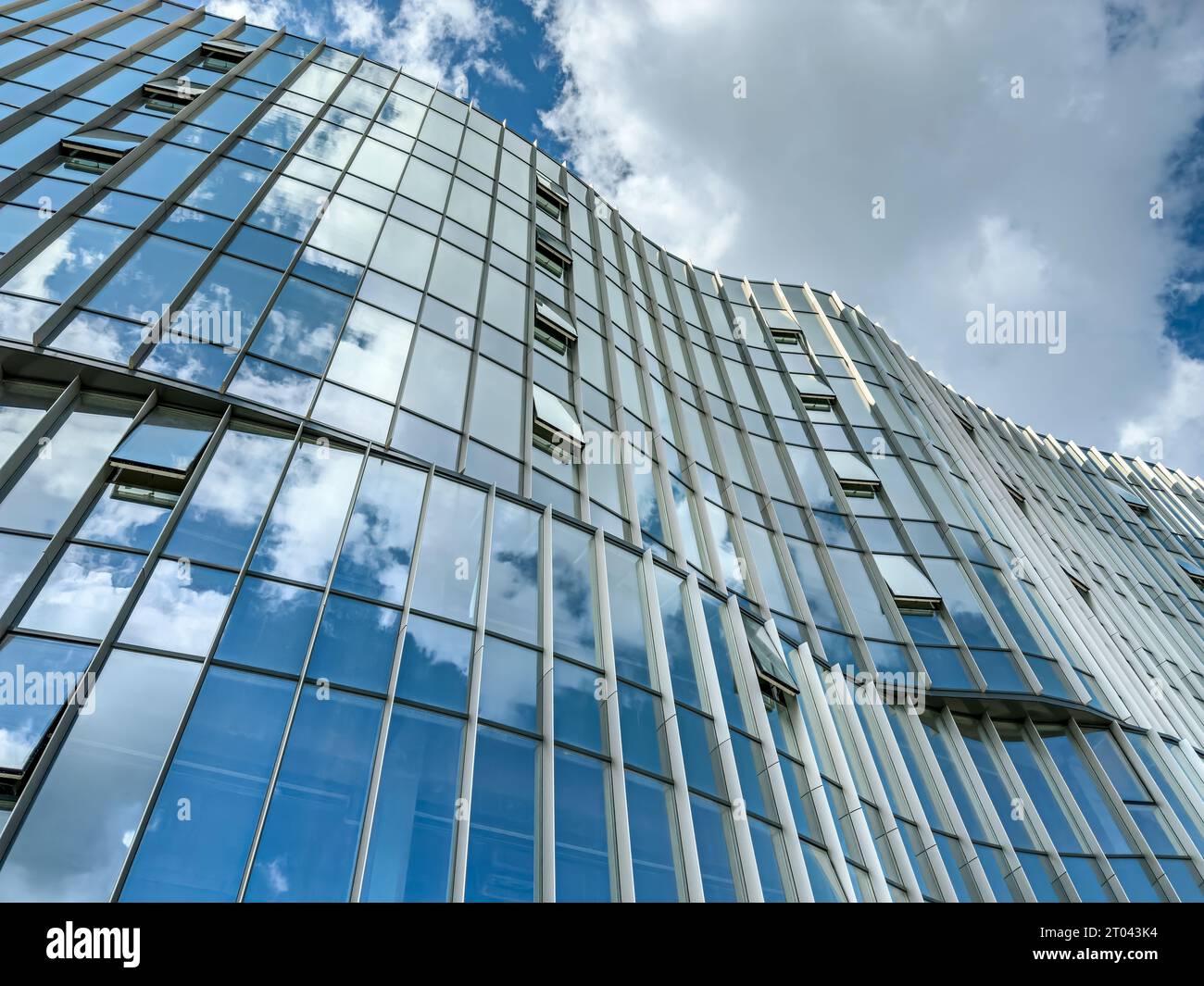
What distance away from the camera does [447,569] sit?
504 inches

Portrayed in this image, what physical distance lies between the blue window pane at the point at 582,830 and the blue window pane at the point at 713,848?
56.7 inches

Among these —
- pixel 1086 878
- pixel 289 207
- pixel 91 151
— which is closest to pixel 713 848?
pixel 1086 878

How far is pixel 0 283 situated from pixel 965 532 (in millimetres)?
22950

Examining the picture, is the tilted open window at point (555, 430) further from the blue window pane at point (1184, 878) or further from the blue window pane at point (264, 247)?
the blue window pane at point (1184, 878)

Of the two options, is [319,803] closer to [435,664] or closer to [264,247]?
[435,664]

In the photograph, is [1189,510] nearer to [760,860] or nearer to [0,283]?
[760,860]

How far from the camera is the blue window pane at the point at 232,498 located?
36.2 feet

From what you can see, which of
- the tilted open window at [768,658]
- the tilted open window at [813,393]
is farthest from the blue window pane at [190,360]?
the tilted open window at [813,393]

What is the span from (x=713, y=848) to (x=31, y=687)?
348 inches

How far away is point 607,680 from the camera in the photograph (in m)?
12.7

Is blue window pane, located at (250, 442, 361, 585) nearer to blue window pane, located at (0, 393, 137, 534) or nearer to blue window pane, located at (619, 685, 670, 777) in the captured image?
blue window pane, located at (0, 393, 137, 534)

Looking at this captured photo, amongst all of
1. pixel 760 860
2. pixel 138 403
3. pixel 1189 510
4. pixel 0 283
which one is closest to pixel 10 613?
pixel 138 403

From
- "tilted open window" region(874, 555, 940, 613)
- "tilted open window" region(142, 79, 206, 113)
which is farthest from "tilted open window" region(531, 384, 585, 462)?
"tilted open window" region(142, 79, 206, 113)

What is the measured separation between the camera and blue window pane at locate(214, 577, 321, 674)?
10.1m
